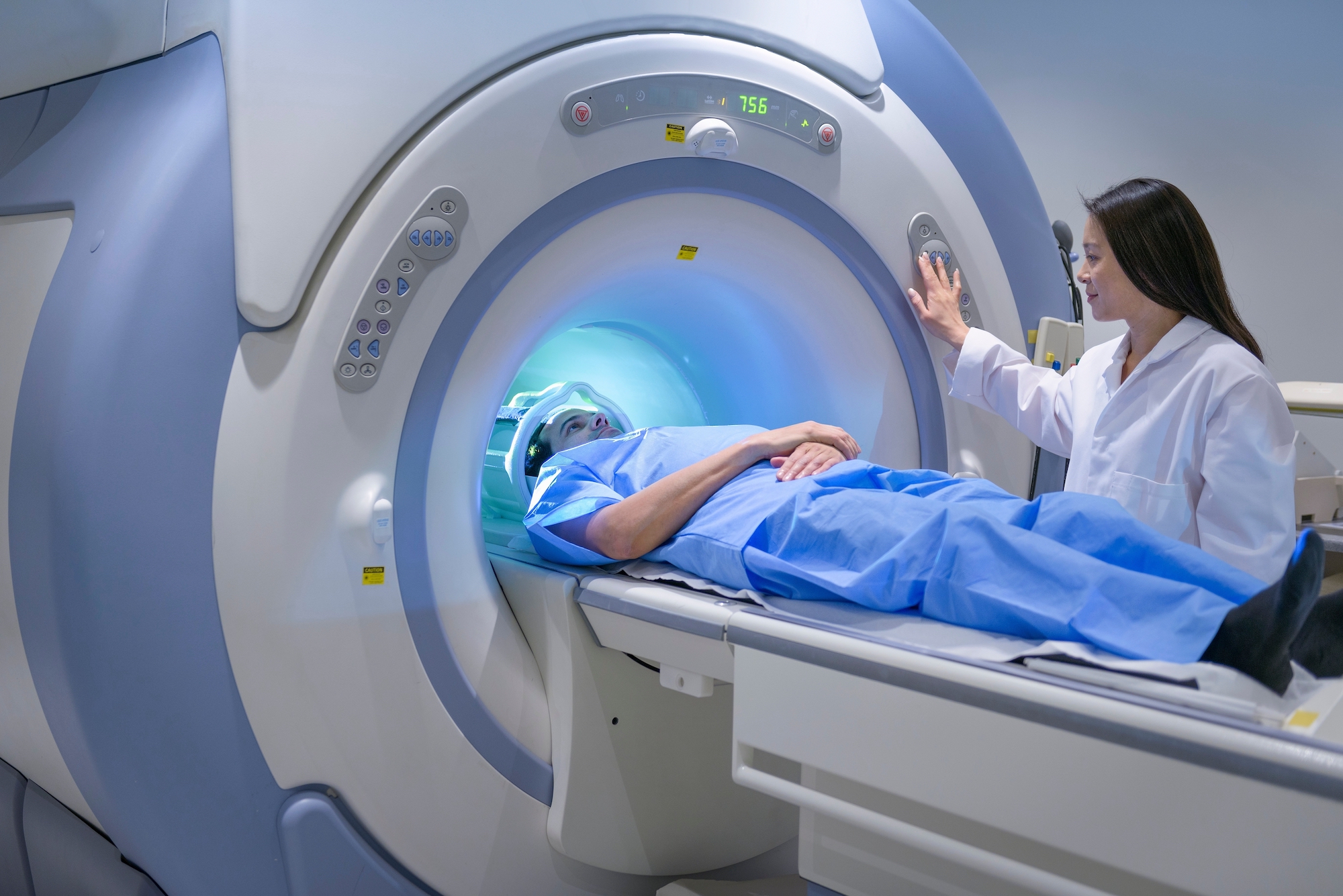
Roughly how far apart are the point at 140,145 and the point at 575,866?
1160 millimetres

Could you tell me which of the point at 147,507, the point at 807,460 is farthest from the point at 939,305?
the point at 147,507

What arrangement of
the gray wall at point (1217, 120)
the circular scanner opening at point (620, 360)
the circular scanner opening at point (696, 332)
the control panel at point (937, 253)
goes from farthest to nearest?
the gray wall at point (1217, 120) → the control panel at point (937, 253) → the circular scanner opening at point (696, 332) → the circular scanner opening at point (620, 360)

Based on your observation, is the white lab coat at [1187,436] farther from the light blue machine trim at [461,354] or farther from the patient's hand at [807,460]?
the light blue machine trim at [461,354]

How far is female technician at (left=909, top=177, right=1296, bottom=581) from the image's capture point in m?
1.41

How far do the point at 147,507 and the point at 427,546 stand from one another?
0.35 metres

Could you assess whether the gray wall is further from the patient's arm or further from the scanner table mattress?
the scanner table mattress

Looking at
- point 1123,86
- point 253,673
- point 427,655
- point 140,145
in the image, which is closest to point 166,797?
point 253,673

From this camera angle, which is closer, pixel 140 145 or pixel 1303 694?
pixel 1303 694

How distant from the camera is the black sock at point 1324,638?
911 millimetres

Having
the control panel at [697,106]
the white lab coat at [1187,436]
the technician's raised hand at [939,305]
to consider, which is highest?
the control panel at [697,106]

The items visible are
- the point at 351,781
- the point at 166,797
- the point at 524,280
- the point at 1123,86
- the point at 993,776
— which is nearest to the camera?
the point at 993,776

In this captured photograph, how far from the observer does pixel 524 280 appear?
1.37m

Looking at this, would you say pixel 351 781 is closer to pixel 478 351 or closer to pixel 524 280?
pixel 478 351

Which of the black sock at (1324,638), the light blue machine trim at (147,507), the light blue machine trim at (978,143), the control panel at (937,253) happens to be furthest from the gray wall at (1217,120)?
the light blue machine trim at (147,507)
